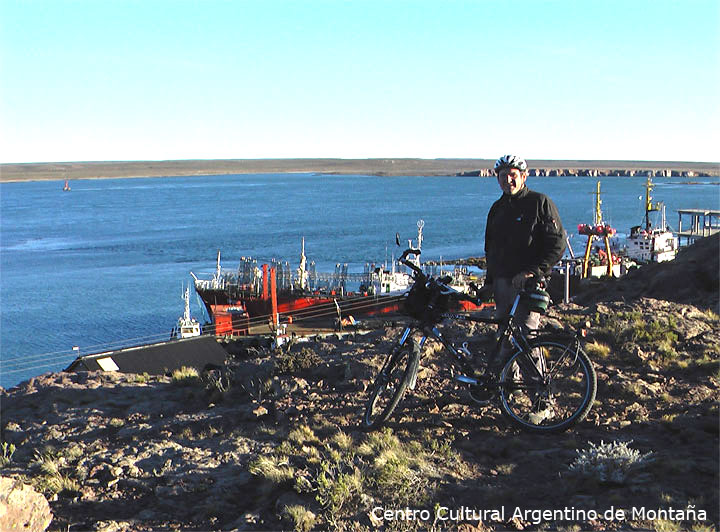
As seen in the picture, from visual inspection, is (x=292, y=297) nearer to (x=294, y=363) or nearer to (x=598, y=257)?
(x=598, y=257)

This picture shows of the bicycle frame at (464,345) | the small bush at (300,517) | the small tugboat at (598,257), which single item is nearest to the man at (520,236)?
the bicycle frame at (464,345)

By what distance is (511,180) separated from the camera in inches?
234

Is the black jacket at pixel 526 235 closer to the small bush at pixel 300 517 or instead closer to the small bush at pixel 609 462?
the small bush at pixel 609 462

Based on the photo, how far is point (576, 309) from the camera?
1007 cm

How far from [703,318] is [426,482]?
5.86 meters

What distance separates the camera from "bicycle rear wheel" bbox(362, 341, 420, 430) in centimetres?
600

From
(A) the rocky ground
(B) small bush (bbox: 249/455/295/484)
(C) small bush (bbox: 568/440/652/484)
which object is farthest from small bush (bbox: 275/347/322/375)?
(C) small bush (bbox: 568/440/652/484)

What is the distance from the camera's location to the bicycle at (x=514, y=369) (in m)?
5.72

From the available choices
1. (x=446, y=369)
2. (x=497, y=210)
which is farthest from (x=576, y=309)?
(x=497, y=210)

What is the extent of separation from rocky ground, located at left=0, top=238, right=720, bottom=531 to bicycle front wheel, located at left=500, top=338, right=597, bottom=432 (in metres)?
0.15

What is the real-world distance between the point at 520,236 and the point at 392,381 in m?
1.58

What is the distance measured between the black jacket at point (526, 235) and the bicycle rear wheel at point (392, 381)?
3.18 ft

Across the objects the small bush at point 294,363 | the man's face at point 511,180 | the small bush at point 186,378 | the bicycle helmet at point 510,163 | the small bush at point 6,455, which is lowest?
the small bush at point 6,455

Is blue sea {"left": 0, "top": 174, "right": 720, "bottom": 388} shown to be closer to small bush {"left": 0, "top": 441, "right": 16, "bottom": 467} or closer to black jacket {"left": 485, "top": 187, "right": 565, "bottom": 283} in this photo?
small bush {"left": 0, "top": 441, "right": 16, "bottom": 467}
